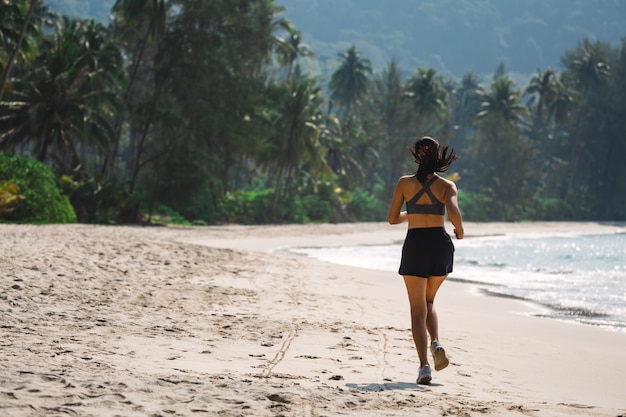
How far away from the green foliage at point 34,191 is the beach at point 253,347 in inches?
377

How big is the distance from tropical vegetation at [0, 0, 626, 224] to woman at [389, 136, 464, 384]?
96 centimetres

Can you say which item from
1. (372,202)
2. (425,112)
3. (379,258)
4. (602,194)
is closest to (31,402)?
(379,258)

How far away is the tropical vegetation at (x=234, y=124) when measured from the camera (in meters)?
28.1

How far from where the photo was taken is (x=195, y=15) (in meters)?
34.0

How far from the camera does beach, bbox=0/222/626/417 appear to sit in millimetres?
4297

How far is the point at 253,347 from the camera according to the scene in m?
6.32

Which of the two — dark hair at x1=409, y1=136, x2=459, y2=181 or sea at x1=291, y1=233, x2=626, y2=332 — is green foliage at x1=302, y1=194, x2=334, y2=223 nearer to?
sea at x1=291, y1=233, x2=626, y2=332

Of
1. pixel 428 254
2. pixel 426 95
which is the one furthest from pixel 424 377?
pixel 426 95

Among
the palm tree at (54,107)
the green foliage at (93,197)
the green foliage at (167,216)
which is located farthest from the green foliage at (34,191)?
the green foliage at (167,216)

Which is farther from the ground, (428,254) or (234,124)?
(234,124)

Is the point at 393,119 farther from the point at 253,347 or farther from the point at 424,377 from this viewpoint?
the point at 424,377

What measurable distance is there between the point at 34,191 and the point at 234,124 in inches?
551

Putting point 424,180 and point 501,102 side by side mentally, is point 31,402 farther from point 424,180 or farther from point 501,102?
point 501,102

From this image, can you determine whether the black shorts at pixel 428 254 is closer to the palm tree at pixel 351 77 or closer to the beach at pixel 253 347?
the beach at pixel 253 347
